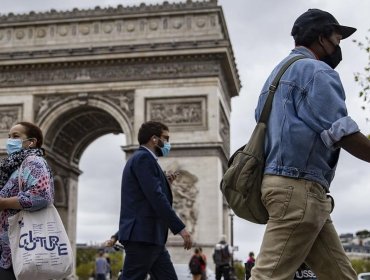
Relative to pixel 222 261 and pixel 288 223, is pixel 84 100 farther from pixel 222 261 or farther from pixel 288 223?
pixel 288 223

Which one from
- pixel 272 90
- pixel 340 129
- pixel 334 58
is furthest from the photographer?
pixel 334 58

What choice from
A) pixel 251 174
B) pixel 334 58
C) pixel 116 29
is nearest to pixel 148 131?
pixel 334 58

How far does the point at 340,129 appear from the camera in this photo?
3355mm

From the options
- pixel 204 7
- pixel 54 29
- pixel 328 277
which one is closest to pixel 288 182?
pixel 328 277

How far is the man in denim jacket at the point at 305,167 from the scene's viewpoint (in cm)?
344

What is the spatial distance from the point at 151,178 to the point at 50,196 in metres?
0.95

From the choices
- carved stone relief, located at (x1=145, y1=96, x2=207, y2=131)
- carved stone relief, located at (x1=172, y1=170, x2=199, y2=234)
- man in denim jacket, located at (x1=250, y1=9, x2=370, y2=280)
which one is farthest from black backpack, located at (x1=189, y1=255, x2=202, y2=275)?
man in denim jacket, located at (x1=250, y1=9, x2=370, y2=280)

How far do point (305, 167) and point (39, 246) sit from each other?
188 cm

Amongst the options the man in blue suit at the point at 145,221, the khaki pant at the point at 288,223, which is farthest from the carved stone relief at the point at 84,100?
the khaki pant at the point at 288,223

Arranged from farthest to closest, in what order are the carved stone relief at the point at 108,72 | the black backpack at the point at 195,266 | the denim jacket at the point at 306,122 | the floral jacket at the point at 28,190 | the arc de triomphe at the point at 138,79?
the carved stone relief at the point at 108,72 < the arc de triomphe at the point at 138,79 < the black backpack at the point at 195,266 < the floral jacket at the point at 28,190 < the denim jacket at the point at 306,122

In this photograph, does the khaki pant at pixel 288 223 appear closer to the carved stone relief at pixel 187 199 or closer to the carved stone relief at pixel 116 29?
the carved stone relief at pixel 187 199

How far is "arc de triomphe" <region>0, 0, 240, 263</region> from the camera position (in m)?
24.8

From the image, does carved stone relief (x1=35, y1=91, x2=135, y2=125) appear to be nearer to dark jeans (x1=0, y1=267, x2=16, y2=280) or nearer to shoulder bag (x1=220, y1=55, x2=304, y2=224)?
dark jeans (x1=0, y1=267, x2=16, y2=280)

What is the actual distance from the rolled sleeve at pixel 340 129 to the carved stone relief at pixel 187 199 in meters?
20.7
